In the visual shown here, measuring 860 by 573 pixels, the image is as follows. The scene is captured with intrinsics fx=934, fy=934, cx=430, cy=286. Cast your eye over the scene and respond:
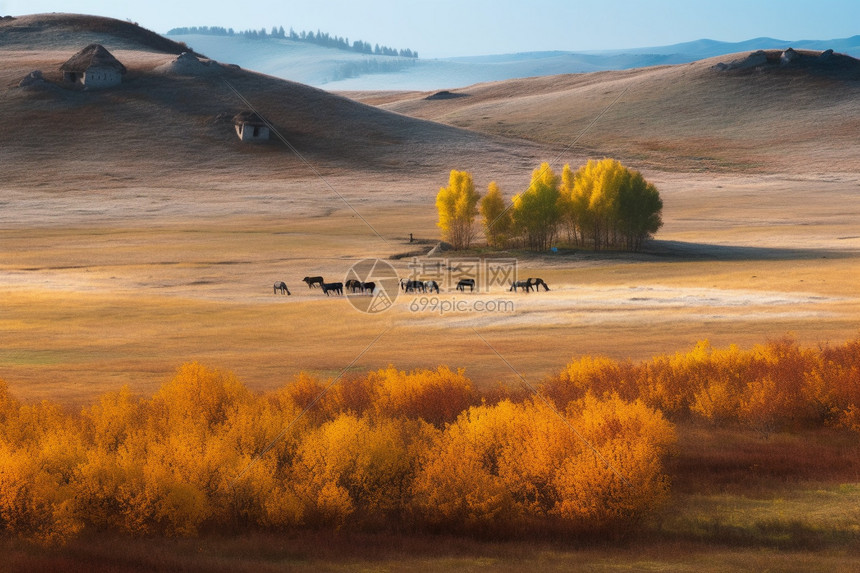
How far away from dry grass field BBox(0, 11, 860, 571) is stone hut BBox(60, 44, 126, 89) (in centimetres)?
383

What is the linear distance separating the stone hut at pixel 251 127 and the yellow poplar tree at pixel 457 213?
65852mm

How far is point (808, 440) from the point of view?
27.2m

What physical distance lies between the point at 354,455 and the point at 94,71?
14630 cm

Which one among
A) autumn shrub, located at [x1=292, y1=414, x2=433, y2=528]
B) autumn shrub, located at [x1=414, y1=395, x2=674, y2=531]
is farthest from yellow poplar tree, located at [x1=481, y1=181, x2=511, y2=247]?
autumn shrub, located at [x1=292, y1=414, x2=433, y2=528]

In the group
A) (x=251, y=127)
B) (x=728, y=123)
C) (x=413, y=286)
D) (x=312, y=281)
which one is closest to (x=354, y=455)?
(x=413, y=286)

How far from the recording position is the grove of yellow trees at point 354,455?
21.2 m

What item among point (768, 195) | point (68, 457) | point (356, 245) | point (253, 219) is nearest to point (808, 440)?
point (68, 457)

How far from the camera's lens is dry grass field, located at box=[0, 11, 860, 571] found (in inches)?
906

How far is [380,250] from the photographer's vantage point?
7488 cm

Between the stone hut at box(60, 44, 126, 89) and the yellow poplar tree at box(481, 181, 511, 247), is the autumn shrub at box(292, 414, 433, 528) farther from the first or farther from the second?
the stone hut at box(60, 44, 126, 89)

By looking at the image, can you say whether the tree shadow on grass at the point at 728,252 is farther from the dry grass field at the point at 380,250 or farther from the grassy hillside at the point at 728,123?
the grassy hillside at the point at 728,123

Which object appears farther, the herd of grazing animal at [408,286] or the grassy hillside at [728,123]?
the grassy hillside at [728,123]

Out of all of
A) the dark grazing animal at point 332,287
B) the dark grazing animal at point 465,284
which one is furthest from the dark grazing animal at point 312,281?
the dark grazing animal at point 465,284

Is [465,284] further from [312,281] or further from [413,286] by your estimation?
[312,281]
